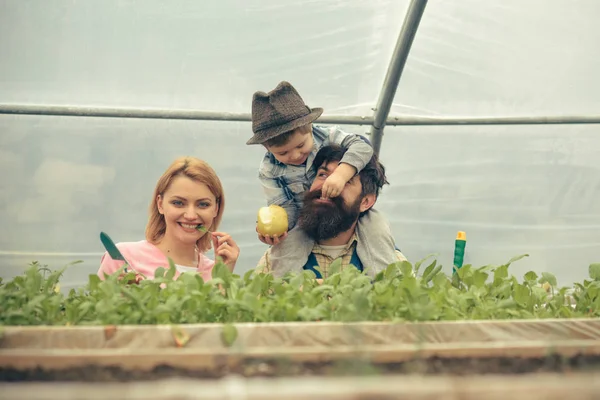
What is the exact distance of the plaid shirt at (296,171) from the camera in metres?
3.21

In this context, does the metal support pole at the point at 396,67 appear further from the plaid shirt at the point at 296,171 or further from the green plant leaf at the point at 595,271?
the green plant leaf at the point at 595,271

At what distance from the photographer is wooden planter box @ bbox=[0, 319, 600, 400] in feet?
3.78

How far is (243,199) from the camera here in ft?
15.2

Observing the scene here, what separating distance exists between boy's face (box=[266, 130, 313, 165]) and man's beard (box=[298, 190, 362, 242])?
0.70 ft

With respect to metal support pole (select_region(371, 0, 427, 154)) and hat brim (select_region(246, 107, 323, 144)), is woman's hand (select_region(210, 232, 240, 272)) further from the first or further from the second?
metal support pole (select_region(371, 0, 427, 154))

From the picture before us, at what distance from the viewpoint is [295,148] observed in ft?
10.1

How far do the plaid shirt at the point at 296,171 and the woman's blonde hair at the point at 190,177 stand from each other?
0.25 meters

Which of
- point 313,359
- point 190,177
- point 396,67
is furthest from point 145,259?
point 396,67

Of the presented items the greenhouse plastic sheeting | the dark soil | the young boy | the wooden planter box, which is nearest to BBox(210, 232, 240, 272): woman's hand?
the young boy

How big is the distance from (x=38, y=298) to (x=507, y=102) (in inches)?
145

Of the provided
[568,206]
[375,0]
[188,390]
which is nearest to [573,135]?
[568,206]

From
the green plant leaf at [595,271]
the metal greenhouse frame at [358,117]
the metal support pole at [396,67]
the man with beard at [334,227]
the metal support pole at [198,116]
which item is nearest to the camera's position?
the green plant leaf at [595,271]

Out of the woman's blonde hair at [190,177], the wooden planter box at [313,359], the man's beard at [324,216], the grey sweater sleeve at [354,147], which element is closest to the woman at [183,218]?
the woman's blonde hair at [190,177]

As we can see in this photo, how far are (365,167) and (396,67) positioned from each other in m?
1.10
